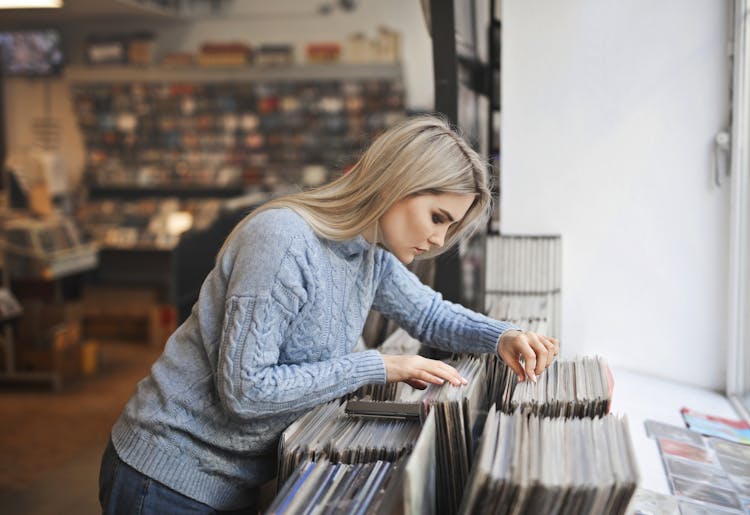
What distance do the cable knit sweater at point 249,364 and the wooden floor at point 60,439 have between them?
2412 mm

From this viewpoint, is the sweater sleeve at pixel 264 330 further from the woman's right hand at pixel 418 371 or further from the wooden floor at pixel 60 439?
the wooden floor at pixel 60 439

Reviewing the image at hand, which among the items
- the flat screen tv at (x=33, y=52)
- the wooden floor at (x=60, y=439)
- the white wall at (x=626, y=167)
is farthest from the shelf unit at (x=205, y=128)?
the white wall at (x=626, y=167)

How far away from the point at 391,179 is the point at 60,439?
378 centimetres

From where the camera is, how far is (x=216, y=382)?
1314 millimetres

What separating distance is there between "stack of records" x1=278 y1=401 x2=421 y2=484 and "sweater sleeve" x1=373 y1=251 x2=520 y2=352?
38cm

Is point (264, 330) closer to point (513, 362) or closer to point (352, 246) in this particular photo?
point (352, 246)

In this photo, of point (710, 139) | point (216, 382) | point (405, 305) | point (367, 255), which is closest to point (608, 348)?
point (710, 139)

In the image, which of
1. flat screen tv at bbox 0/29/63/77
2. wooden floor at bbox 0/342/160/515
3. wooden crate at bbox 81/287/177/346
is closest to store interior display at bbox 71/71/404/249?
flat screen tv at bbox 0/29/63/77

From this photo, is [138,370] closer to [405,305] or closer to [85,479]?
[85,479]

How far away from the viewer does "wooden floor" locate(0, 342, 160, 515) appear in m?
3.61

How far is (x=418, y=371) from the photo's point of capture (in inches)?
54.3

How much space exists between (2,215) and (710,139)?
6.24 m

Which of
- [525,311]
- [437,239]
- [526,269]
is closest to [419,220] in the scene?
[437,239]

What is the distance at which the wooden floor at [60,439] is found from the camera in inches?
142
